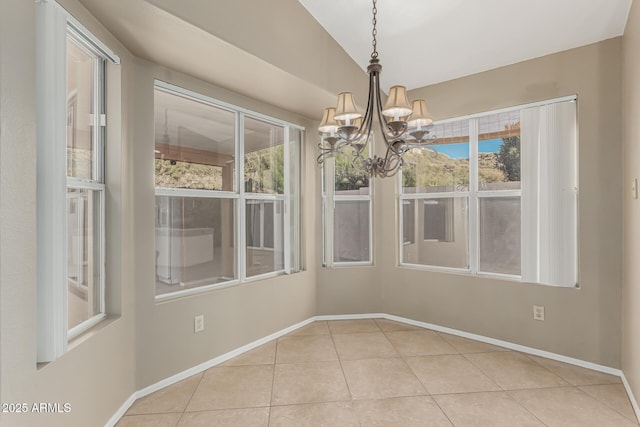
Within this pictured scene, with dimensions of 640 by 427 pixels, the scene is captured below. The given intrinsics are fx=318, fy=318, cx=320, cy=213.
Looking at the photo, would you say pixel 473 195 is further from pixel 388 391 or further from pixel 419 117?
pixel 388 391

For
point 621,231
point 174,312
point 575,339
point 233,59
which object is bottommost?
point 575,339

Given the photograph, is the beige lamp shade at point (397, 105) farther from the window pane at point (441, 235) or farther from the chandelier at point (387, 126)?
the window pane at point (441, 235)

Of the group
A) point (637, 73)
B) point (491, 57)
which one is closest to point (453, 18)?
point (491, 57)

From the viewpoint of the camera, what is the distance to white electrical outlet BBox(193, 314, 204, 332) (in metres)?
2.62

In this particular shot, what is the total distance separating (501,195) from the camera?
3127 millimetres

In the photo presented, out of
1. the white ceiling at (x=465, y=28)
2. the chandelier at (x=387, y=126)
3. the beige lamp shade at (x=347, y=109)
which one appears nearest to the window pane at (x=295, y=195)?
the white ceiling at (x=465, y=28)

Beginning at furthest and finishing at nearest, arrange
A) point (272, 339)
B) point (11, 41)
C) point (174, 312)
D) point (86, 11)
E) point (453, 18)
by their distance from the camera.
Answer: point (272, 339)
point (453, 18)
point (174, 312)
point (86, 11)
point (11, 41)

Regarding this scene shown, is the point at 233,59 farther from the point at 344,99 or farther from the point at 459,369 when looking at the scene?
the point at 459,369

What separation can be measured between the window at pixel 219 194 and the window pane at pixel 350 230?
0.53 meters

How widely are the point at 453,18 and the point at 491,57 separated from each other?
608 mm

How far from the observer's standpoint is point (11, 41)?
1.27 metres

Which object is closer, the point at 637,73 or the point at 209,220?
the point at 637,73

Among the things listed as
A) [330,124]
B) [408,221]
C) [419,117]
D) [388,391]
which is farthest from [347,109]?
[408,221]

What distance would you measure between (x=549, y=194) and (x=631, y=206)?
1.94ft
